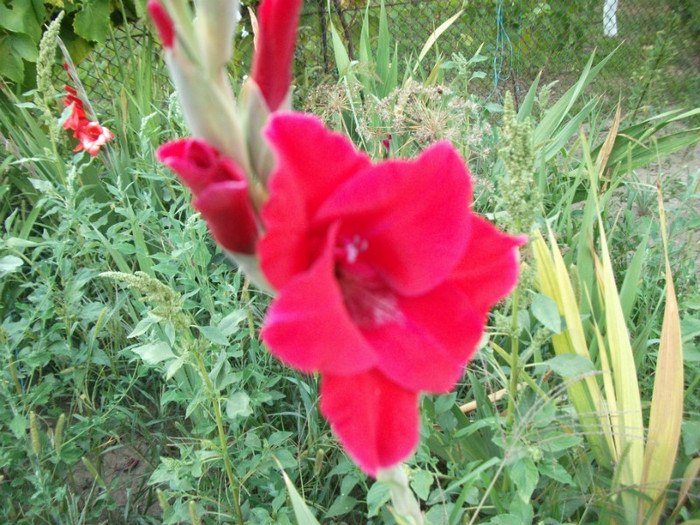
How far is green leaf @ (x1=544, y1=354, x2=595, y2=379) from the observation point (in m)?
A: 1.05

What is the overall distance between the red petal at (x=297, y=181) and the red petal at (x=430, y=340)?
0.33ft

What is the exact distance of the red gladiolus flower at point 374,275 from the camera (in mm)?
404

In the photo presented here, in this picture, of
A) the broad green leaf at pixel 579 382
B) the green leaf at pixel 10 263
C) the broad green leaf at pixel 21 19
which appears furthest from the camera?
the broad green leaf at pixel 21 19

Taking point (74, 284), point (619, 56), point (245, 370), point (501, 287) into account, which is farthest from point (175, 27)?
point (619, 56)

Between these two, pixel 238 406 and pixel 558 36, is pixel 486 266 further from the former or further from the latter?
pixel 558 36

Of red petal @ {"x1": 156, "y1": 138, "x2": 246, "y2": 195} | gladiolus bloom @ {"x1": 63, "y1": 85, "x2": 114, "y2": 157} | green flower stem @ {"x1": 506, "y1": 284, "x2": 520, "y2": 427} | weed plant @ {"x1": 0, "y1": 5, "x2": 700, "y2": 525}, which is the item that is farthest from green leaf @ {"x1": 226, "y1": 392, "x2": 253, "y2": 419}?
gladiolus bloom @ {"x1": 63, "y1": 85, "x2": 114, "y2": 157}

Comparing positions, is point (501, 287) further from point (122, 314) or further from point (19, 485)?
point (122, 314)

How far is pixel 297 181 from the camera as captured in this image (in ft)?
1.38

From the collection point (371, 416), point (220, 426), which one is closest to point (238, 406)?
point (220, 426)

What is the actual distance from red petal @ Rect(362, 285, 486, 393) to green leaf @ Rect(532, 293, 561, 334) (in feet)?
2.01

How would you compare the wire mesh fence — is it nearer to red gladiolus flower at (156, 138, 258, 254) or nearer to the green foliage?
the green foliage

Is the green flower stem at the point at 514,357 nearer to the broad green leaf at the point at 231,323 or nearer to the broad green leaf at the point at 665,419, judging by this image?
the broad green leaf at the point at 665,419

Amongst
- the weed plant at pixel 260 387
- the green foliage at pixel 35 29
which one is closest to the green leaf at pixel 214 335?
the weed plant at pixel 260 387

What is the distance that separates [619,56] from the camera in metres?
6.20
